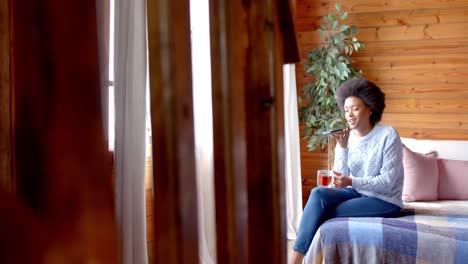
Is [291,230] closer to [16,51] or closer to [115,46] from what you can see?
[115,46]

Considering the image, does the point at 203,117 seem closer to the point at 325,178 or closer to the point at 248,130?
the point at 325,178

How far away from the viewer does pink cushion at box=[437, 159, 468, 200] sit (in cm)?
349

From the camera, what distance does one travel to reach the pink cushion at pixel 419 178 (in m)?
3.45

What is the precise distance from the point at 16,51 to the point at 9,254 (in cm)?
20

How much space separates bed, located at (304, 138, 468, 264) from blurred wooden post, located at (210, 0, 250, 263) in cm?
161

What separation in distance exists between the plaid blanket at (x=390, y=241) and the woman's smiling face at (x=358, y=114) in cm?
61

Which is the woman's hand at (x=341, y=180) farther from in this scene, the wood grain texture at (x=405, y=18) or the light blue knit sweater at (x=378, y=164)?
the wood grain texture at (x=405, y=18)

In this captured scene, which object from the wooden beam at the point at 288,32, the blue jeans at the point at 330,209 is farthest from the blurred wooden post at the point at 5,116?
the blue jeans at the point at 330,209

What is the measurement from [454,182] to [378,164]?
1.08 m

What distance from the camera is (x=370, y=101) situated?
2922mm

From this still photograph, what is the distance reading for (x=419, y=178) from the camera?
11.4 feet

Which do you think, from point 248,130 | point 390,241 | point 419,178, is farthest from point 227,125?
point 419,178

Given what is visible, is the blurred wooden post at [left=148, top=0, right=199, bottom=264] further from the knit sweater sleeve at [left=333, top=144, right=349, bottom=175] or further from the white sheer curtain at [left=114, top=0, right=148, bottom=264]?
the knit sweater sleeve at [left=333, top=144, right=349, bottom=175]

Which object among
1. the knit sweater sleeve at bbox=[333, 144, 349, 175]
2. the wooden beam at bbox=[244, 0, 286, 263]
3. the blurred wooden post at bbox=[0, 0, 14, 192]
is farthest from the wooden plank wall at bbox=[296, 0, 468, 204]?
the blurred wooden post at bbox=[0, 0, 14, 192]
